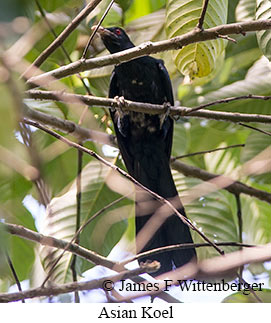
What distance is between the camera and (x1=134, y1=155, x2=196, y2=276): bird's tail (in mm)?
2979

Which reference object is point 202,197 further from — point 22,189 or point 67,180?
point 22,189

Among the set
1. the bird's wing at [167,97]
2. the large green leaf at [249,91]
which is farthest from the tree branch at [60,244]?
the bird's wing at [167,97]

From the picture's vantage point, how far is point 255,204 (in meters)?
3.98

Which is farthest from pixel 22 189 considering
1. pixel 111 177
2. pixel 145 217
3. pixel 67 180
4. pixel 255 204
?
pixel 255 204

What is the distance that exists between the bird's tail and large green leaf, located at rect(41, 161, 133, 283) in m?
0.13

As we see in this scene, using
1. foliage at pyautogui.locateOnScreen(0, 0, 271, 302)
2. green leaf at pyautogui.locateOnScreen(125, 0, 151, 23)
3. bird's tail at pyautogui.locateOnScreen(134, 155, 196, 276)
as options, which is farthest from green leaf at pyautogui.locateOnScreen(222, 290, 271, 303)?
green leaf at pyautogui.locateOnScreen(125, 0, 151, 23)

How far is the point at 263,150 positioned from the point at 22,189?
60.8 inches

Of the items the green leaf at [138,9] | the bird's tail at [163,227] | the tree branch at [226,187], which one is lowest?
the bird's tail at [163,227]

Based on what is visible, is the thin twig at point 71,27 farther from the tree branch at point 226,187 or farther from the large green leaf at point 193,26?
the tree branch at point 226,187

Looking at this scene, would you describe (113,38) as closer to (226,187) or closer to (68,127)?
(68,127)

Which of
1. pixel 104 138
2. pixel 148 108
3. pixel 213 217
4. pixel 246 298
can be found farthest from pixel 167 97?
pixel 246 298

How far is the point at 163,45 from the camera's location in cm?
207

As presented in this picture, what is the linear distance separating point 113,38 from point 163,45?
2.26 meters

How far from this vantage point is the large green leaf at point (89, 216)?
2893 millimetres
